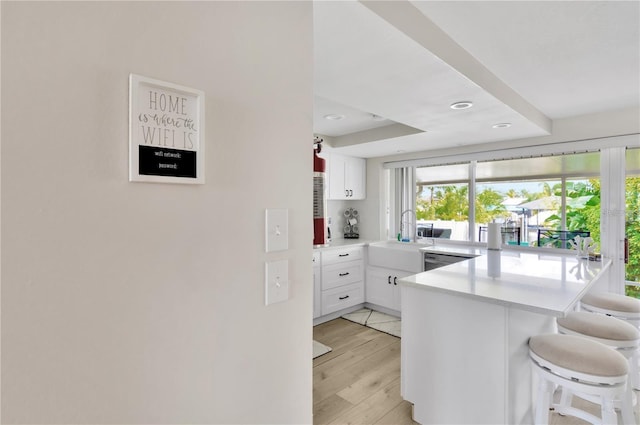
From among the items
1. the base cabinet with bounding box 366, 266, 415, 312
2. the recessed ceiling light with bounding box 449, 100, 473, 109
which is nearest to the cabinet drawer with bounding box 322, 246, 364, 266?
the base cabinet with bounding box 366, 266, 415, 312

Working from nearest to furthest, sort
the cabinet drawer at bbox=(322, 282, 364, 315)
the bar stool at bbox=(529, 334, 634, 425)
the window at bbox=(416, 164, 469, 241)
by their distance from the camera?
the bar stool at bbox=(529, 334, 634, 425)
the cabinet drawer at bbox=(322, 282, 364, 315)
the window at bbox=(416, 164, 469, 241)

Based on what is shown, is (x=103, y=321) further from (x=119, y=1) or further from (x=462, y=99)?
(x=462, y=99)

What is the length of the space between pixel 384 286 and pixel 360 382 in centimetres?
176

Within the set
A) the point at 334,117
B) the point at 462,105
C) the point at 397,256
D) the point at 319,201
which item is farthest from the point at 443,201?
the point at 319,201

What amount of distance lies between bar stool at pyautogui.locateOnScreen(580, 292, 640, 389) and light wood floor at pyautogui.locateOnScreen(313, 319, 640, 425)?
29 centimetres

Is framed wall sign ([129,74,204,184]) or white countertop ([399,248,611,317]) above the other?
framed wall sign ([129,74,204,184])

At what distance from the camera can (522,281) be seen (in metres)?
2.03

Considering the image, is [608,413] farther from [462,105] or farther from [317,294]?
[317,294]

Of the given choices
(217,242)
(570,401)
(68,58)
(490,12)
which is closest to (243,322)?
(217,242)

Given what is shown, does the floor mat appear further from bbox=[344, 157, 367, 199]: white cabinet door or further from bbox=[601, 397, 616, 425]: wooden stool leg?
bbox=[601, 397, 616, 425]: wooden stool leg

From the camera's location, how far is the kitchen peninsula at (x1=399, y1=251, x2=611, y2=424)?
1672mm

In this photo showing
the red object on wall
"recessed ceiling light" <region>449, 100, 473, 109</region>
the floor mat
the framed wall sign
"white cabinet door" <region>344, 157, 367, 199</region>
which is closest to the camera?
the framed wall sign

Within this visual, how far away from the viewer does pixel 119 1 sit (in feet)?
2.11

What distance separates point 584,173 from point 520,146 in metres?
0.66
